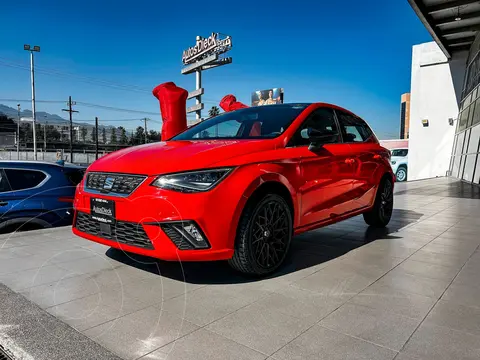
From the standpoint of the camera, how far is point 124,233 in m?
2.86

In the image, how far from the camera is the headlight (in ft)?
8.79

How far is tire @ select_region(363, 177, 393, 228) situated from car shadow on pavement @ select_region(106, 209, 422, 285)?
0.11 m

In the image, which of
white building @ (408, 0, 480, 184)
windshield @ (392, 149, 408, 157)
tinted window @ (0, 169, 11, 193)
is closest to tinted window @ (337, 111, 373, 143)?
tinted window @ (0, 169, 11, 193)

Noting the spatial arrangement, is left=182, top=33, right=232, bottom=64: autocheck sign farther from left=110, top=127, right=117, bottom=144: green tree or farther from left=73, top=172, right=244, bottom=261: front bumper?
left=110, top=127, right=117, bottom=144: green tree

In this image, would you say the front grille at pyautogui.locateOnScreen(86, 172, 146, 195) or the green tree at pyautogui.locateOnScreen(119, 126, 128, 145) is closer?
the front grille at pyautogui.locateOnScreen(86, 172, 146, 195)

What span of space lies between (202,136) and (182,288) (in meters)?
1.68

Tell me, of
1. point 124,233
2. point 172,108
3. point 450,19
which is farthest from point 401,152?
point 124,233

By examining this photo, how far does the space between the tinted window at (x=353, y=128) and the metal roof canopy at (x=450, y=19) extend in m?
9.16

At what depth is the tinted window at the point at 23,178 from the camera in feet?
16.9

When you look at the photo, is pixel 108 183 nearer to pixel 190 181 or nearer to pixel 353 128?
pixel 190 181

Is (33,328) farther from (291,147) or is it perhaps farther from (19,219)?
(19,219)

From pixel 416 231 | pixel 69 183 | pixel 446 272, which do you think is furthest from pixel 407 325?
pixel 69 183

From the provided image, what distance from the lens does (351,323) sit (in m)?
2.29

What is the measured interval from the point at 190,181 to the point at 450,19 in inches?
587
